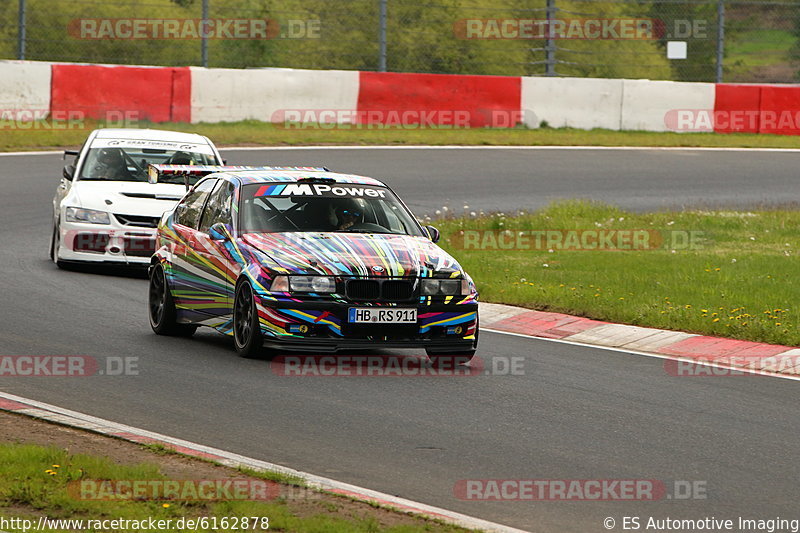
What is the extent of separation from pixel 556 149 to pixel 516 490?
893 inches

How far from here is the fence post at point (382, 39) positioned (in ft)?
99.5

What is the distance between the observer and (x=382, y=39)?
3030 cm

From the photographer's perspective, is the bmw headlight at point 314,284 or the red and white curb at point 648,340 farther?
the red and white curb at point 648,340

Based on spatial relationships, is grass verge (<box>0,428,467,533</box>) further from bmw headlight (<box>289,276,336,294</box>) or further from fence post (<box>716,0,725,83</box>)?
fence post (<box>716,0,725,83</box>)

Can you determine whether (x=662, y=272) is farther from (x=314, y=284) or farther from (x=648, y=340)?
(x=314, y=284)

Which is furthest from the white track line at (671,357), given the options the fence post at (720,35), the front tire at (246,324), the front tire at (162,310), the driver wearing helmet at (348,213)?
the fence post at (720,35)

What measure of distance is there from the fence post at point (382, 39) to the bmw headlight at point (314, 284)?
20.3 m

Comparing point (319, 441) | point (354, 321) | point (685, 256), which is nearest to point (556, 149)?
point (685, 256)

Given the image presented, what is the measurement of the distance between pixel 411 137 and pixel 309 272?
779 inches

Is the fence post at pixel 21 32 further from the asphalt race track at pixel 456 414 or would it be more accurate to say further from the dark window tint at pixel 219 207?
the dark window tint at pixel 219 207

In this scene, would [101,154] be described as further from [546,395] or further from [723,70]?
[723,70]

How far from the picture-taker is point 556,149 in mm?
29609

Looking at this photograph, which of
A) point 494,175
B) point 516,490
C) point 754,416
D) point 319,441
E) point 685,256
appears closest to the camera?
point 516,490

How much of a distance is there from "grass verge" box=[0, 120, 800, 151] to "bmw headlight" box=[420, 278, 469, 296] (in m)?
17.3
